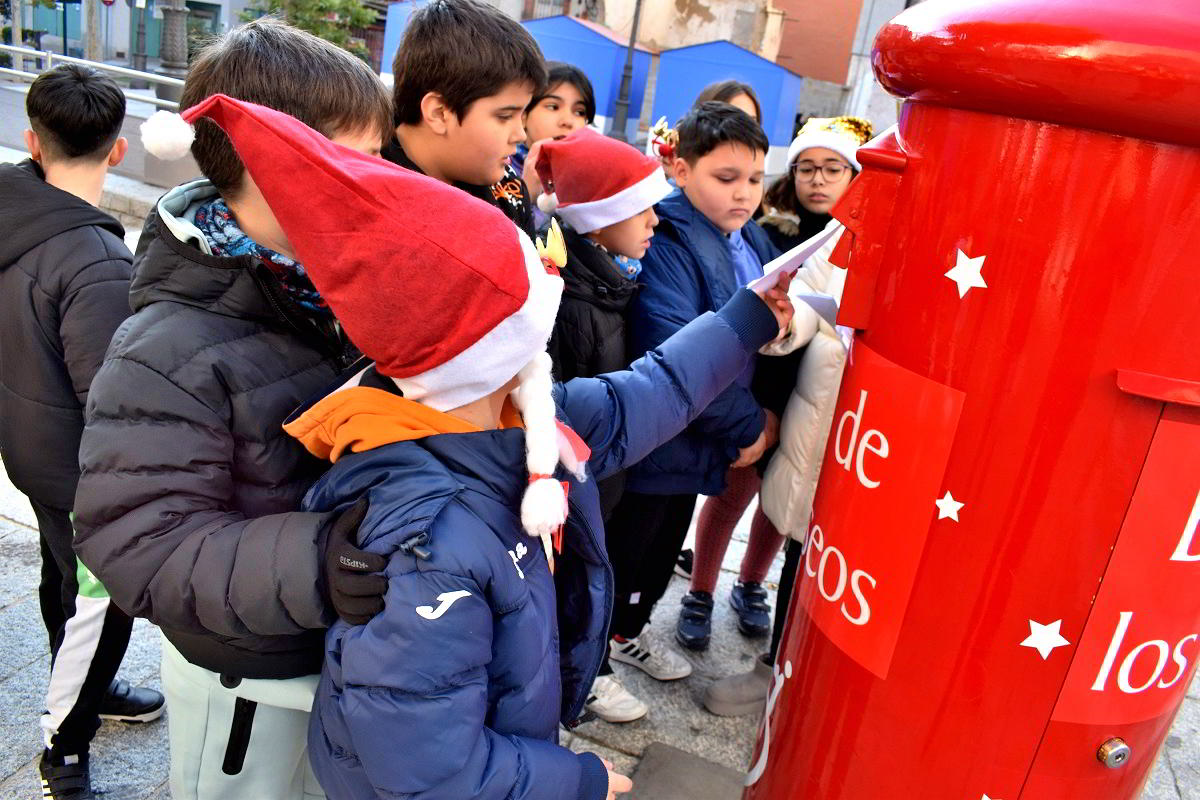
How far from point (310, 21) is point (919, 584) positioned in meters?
18.2

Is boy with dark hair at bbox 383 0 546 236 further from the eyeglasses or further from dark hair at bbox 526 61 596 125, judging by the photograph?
dark hair at bbox 526 61 596 125

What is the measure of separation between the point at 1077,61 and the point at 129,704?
2529 mm

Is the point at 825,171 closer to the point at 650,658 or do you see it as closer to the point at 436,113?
the point at 436,113

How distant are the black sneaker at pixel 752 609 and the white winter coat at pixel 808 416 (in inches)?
30.6

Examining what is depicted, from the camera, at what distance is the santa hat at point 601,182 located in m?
2.30

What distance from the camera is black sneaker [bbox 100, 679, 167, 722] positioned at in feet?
8.07

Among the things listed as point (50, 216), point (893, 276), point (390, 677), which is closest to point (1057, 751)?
point (893, 276)

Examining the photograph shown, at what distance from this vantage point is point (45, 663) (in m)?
2.63

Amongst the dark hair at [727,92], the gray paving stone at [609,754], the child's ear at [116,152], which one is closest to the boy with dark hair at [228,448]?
the child's ear at [116,152]

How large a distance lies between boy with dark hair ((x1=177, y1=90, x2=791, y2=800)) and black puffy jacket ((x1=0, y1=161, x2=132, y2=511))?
2.64 ft

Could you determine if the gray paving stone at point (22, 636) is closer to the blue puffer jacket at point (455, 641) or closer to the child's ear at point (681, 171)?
the blue puffer jacket at point (455, 641)

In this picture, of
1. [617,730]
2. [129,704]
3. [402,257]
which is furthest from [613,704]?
[402,257]

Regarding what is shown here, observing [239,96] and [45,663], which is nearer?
[239,96]

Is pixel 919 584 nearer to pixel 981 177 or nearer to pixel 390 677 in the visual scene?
pixel 981 177
